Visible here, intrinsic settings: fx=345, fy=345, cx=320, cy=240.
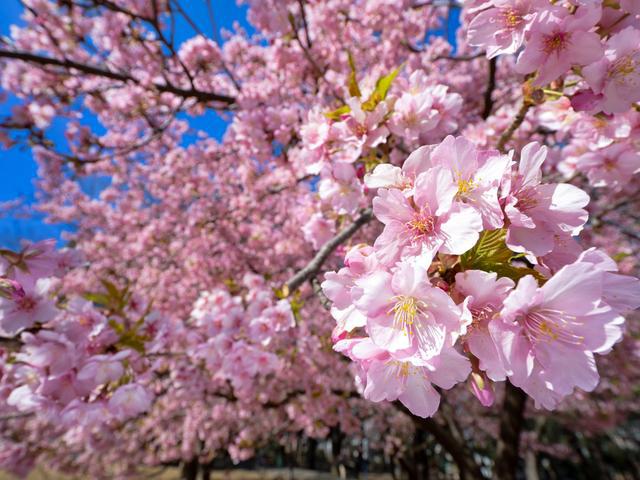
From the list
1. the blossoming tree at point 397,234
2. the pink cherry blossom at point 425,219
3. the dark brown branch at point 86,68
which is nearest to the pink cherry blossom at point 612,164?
the blossoming tree at point 397,234

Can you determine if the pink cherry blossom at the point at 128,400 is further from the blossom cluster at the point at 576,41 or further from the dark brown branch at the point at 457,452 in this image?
the dark brown branch at the point at 457,452

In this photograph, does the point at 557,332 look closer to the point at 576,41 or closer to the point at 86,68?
the point at 576,41

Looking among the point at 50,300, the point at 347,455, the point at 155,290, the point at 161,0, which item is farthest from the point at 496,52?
the point at 347,455

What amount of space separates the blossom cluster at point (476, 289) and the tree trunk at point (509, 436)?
4.15 metres

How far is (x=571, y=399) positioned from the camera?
33.9 feet

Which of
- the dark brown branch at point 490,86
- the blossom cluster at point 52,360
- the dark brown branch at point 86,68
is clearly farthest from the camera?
the dark brown branch at point 490,86

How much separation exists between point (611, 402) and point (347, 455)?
8953 mm

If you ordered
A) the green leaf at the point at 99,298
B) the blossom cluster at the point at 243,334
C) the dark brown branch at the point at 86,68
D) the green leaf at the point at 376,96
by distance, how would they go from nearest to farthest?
the green leaf at the point at 376,96
the green leaf at the point at 99,298
the blossom cluster at the point at 243,334
the dark brown branch at the point at 86,68

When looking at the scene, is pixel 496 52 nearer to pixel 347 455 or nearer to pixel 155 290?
pixel 155 290

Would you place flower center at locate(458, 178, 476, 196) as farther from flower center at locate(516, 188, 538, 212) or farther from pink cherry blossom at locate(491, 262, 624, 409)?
pink cherry blossom at locate(491, 262, 624, 409)

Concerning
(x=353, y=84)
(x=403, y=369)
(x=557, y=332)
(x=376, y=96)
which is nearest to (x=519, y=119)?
(x=376, y=96)

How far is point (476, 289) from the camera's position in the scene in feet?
2.39

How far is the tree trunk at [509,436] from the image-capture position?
154 inches

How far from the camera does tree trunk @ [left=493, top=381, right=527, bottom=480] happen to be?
154 inches
